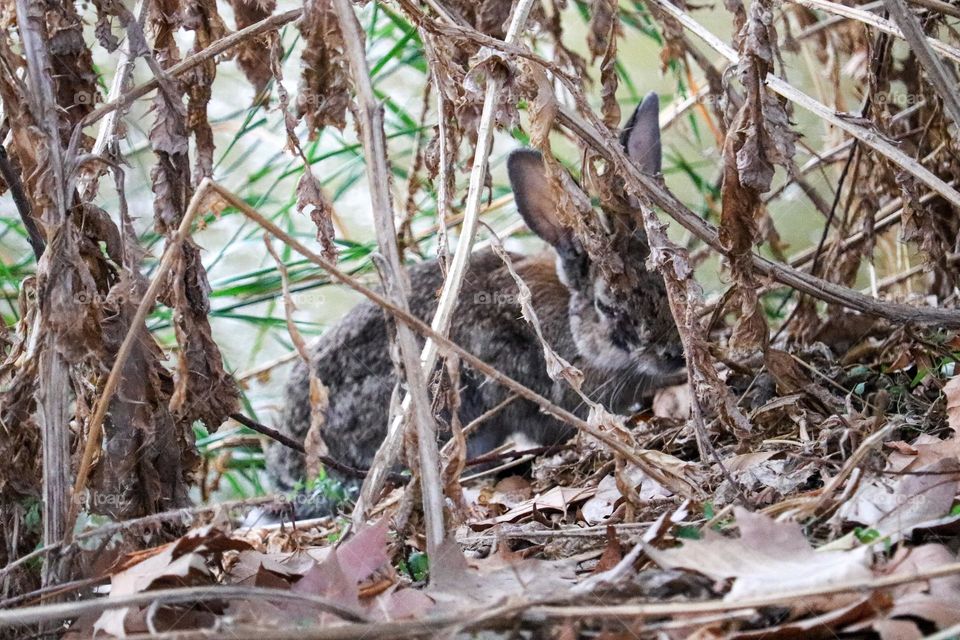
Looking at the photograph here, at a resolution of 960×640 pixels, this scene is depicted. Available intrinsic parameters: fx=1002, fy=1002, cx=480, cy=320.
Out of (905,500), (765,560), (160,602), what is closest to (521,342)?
(905,500)

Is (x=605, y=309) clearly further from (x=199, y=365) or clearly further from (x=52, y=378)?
(x=52, y=378)

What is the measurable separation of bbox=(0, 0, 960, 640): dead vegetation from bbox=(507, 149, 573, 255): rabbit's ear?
38.0 inches

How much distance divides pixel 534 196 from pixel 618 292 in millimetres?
709

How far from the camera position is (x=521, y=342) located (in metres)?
5.10

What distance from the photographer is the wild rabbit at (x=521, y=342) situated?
451 cm

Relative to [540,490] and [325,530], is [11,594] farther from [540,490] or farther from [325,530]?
[540,490]

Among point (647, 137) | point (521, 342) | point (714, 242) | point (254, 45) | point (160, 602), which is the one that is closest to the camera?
point (160, 602)

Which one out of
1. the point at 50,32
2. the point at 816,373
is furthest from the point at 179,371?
the point at 816,373

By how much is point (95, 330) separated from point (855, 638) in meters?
1.69

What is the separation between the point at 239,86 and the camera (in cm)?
709

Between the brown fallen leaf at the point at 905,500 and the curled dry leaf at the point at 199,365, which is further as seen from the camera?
the curled dry leaf at the point at 199,365

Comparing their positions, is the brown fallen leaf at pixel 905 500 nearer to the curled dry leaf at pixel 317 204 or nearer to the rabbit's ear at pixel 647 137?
the curled dry leaf at pixel 317 204

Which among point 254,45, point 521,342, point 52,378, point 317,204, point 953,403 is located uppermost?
point 254,45

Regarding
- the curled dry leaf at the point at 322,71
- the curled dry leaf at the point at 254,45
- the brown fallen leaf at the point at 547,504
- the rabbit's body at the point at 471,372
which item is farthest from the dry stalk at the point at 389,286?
the rabbit's body at the point at 471,372
